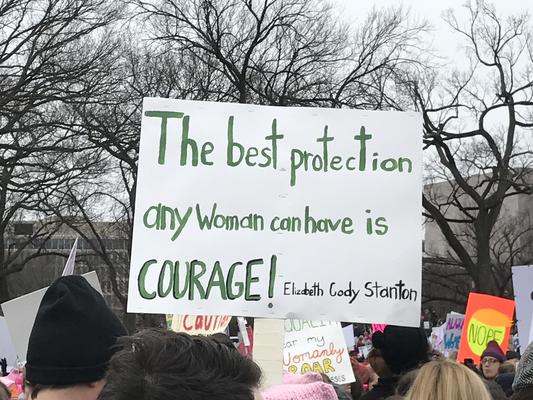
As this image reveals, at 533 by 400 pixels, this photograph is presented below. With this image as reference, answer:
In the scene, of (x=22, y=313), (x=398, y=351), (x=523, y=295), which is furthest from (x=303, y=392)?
(x=523, y=295)

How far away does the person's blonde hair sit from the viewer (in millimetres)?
2805

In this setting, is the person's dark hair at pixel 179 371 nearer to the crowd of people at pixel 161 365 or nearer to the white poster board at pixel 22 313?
the crowd of people at pixel 161 365

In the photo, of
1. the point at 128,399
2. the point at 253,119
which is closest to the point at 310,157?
the point at 253,119

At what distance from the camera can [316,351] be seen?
21.2 ft

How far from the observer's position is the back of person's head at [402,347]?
4.16 metres

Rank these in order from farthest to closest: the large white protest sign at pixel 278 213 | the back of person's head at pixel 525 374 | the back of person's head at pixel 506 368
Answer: the back of person's head at pixel 506 368, the large white protest sign at pixel 278 213, the back of person's head at pixel 525 374

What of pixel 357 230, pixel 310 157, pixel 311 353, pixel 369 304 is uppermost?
pixel 310 157

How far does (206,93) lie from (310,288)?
16923 millimetres

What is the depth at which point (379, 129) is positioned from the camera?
380cm

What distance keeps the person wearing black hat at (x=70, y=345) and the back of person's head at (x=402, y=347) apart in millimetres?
2209

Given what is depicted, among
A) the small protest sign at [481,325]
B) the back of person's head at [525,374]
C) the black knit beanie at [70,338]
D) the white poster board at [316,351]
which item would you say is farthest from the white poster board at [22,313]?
the small protest sign at [481,325]

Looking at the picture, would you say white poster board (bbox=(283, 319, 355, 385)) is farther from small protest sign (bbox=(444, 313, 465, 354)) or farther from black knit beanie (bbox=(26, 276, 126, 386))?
small protest sign (bbox=(444, 313, 465, 354))

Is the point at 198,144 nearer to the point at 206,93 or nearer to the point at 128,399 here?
the point at 128,399

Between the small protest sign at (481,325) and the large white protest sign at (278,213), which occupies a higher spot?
the large white protest sign at (278,213)
